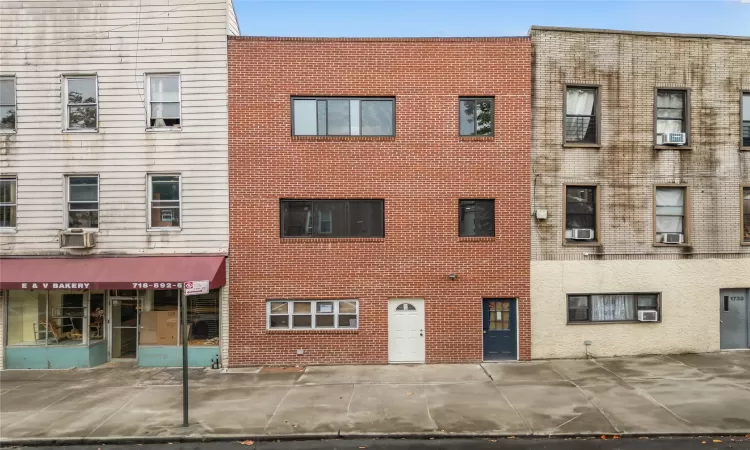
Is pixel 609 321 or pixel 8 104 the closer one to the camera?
pixel 8 104

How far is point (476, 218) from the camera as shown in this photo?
44.5 ft

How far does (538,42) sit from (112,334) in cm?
1533

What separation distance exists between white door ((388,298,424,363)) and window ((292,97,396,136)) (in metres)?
5.01

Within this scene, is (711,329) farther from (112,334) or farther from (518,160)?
(112,334)

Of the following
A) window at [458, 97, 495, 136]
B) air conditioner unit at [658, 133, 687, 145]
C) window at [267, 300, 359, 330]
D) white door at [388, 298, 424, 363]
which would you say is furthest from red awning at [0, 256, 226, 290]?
air conditioner unit at [658, 133, 687, 145]

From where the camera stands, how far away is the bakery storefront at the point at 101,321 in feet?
42.9

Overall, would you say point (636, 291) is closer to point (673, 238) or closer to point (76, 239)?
point (673, 238)

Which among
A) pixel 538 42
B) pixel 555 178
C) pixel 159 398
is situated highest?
pixel 538 42

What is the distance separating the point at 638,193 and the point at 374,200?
7.88m

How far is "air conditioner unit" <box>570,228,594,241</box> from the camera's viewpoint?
13.6m

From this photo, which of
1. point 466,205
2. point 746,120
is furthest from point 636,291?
point 746,120

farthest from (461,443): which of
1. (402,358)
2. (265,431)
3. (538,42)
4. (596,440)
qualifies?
(538,42)

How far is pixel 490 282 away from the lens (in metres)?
13.4

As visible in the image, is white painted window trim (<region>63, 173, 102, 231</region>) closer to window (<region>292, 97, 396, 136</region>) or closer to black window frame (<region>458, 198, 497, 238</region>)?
window (<region>292, 97, 396, 136</region>)
